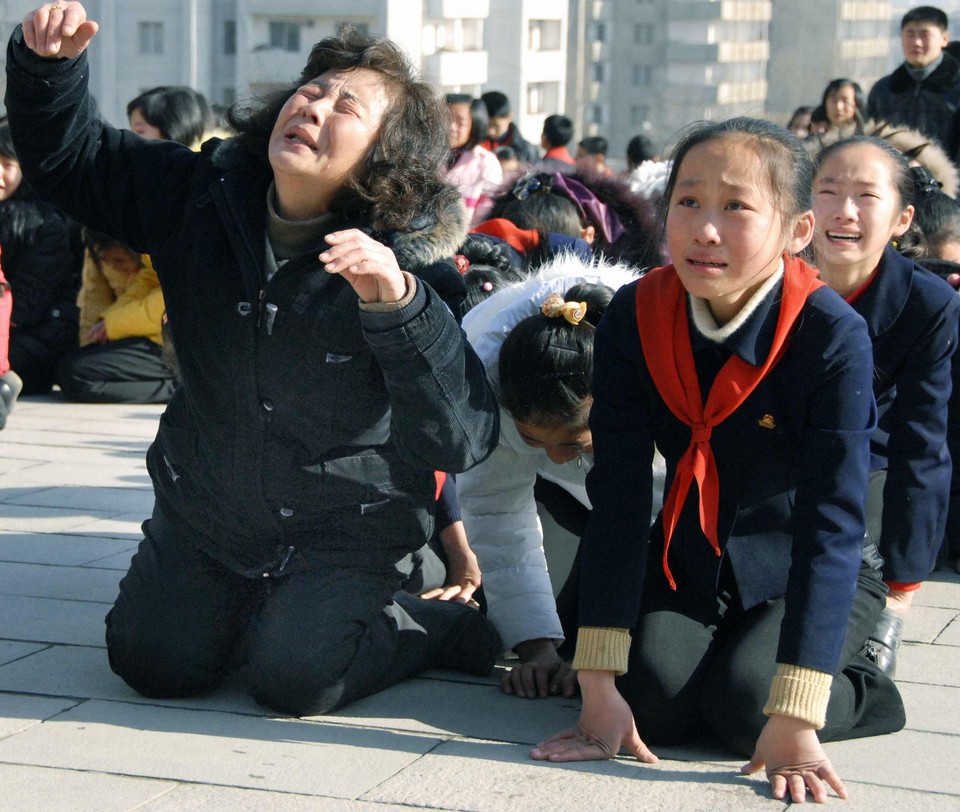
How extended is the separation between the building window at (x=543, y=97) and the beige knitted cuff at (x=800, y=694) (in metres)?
34.7

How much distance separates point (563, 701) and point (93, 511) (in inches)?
74.0

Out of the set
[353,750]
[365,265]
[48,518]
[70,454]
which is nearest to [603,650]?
[353,750]

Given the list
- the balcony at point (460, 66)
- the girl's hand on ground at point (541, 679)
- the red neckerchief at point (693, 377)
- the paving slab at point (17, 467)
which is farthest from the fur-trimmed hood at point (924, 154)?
the balcony at point (460, 66)

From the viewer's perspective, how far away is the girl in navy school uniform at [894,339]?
324 cm

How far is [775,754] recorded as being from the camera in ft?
7.88

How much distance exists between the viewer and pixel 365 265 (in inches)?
94.3

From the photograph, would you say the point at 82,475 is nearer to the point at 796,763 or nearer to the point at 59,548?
the point at 59,548

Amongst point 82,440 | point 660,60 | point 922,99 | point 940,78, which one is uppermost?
point 660,60

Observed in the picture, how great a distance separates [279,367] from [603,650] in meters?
0.79

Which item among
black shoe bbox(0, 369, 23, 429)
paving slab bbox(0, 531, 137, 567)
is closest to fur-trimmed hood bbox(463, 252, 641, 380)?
paving slab bbox(0, 531, 137, 567)

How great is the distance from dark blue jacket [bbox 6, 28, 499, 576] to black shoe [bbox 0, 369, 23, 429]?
271 cm

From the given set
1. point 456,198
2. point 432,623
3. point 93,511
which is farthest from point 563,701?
point 93,511

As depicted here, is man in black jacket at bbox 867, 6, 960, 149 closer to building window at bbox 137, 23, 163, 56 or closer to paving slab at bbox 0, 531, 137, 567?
paving slab at bbox 0, 531, 137, 567

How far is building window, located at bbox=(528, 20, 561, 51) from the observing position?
3631 cm
